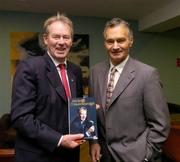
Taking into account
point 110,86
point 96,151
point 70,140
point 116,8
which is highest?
point 116,8

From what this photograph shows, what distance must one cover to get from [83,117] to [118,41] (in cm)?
50

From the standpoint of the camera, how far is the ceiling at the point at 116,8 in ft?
14.9

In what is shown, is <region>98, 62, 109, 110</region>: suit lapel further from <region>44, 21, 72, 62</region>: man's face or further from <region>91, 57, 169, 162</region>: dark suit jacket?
<region>44, 21, 72, 62</region>: man's face

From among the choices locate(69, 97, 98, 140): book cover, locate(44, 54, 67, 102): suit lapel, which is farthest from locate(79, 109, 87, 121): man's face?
locate(44, 54, 67, 102): suit lapel

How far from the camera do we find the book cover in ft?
5.17

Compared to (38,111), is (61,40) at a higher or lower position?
higher

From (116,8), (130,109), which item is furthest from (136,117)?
(116,8)

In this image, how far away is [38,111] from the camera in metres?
1.56

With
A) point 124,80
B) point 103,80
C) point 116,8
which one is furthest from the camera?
point 116,8

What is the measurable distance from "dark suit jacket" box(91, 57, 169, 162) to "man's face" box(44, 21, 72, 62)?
38 centimetres

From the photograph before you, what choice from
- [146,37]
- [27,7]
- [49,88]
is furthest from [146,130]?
[146,37]

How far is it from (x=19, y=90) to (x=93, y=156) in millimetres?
654

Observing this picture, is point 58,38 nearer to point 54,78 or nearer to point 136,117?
point 54,78

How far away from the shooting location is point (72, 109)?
62.1 inches
